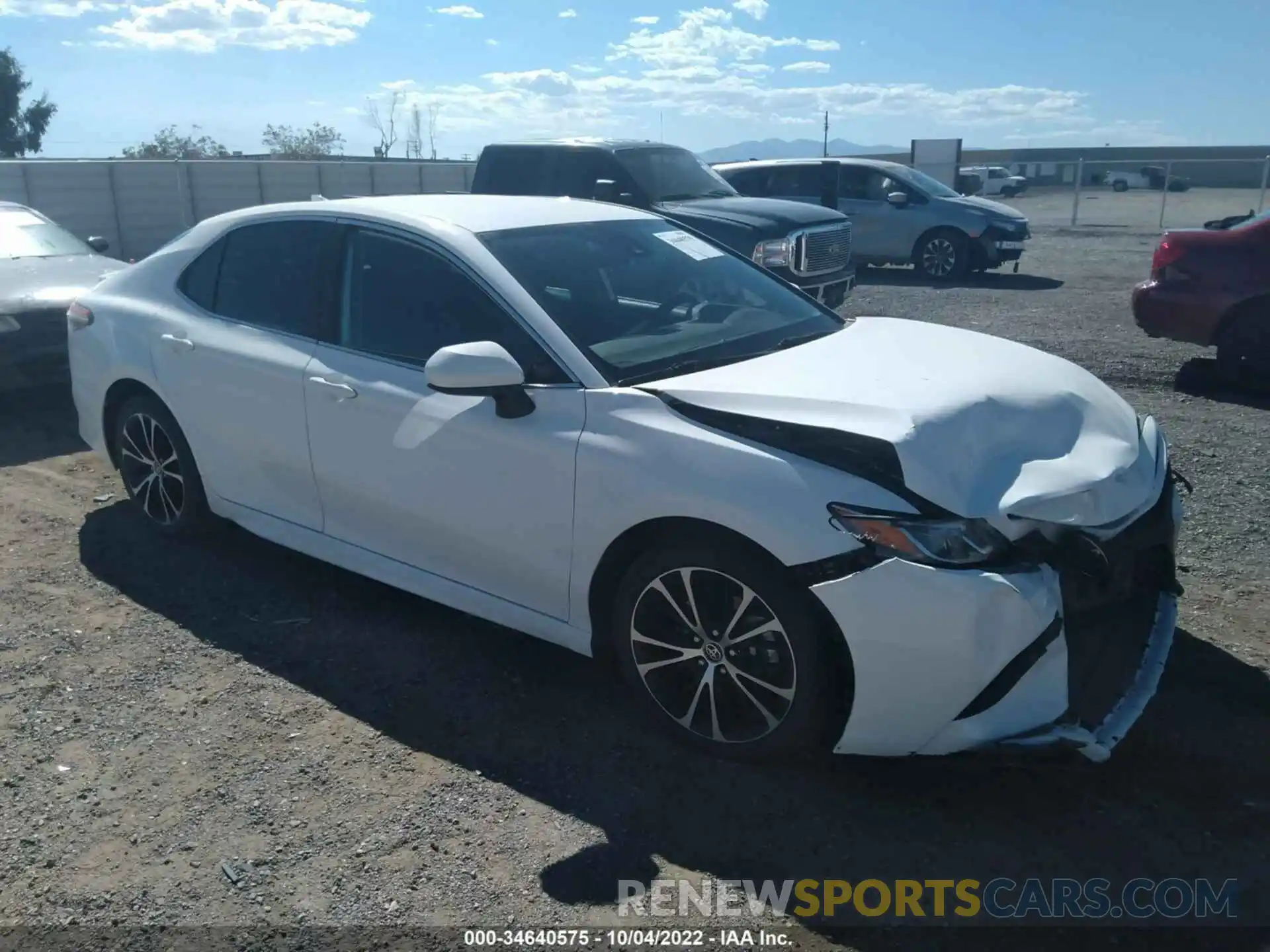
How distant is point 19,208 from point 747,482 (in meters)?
8.71

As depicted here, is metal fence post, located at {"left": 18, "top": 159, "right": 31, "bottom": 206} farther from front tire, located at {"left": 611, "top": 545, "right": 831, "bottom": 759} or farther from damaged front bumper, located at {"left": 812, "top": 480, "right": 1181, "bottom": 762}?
damaged front bumper, located at {"left": 812, "top": 480, "right": 1181, "bottom": 762}

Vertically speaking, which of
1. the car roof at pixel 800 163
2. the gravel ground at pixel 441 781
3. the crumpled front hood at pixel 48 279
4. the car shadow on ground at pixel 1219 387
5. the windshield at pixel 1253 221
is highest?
the car roof at pixel 800 163

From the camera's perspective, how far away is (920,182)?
1648 centimetres

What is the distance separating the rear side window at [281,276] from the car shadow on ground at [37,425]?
2.69m

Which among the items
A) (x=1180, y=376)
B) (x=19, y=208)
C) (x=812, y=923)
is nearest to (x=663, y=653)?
(x=812, y=923)

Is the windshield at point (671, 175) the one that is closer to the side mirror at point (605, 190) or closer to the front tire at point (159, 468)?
the side mirror at point (605, 190)

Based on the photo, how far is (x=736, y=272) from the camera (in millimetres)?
4660

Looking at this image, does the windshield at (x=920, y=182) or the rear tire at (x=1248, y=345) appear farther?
the windshield at (x=920, y=182)

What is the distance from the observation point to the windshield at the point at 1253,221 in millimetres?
8359

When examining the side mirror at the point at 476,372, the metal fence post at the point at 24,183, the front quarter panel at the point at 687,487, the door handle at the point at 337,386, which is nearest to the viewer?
the front quarter panel at the point at 687,487

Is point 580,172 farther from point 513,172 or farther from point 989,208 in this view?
point 989,208

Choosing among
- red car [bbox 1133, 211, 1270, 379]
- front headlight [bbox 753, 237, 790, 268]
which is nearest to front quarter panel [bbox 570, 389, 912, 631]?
front headlight [bbox 753, 237, 790, 268]

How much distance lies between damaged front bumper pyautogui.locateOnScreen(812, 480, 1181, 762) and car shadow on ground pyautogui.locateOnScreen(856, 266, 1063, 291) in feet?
41.7

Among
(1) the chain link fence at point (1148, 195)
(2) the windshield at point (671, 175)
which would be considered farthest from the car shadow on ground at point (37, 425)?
(1) the chain link fence at point (1148, 195)
